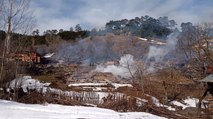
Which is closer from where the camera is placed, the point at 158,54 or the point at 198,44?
the point at 198,44

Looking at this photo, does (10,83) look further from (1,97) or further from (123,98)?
(123,98)

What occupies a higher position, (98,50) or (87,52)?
(98,50)

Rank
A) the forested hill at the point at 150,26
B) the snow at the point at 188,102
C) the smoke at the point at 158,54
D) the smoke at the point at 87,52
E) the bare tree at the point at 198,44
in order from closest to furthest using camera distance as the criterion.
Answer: the snow at the point at 188,102 < the bare tree at the point at 198,44 < the smoke at the point at 158,54 < the smoke at the point at 87,52 < the forested hill at the point at 150,26

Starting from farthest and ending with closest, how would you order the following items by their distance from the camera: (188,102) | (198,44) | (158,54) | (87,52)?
(87,52) < (158,54) < (198,44) < (188,102)

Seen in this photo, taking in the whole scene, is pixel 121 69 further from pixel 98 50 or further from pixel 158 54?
pixel 98 50

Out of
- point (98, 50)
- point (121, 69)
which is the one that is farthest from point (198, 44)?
point (98, 50)

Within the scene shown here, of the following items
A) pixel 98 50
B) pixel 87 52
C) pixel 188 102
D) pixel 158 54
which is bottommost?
pixel 188 102

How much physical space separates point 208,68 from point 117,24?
52086mm

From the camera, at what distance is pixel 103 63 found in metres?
42.7

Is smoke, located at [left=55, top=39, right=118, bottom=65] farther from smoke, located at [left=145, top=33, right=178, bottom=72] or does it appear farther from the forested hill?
the forested hill

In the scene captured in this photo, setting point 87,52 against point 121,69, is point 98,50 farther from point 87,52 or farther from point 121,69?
point 121,69

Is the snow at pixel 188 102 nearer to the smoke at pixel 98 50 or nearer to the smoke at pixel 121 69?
the smoke at pixel 121 69

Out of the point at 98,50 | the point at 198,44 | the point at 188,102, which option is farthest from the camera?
the point at 98,50

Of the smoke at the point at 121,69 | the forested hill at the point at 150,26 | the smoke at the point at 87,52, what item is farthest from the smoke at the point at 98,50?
the forested hill at the point at 150,26
